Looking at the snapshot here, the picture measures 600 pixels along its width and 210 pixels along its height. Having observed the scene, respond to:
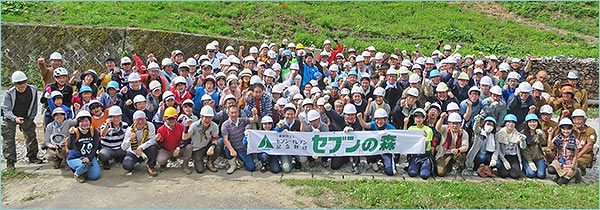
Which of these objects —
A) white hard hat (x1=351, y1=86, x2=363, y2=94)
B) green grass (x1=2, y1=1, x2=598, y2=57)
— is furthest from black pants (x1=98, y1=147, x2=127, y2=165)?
green grass (x1=2, y1=1, x2=598, y2=57)

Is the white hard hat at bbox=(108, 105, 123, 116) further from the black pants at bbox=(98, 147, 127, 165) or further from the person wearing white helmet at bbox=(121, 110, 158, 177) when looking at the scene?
the black pants at bbox=(98, 147, 127, 165)

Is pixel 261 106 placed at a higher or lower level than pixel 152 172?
higher

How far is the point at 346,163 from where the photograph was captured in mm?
8352

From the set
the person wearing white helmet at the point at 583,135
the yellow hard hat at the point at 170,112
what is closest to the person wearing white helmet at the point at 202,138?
the yellow hard hat at the point at 170,112

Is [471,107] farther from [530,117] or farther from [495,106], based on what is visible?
[530,117]

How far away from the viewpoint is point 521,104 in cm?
852

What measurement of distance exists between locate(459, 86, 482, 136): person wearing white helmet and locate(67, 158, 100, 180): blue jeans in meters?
6.30

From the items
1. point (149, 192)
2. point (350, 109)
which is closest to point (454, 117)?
point (350, 109)

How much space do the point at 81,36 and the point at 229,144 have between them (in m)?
9.50

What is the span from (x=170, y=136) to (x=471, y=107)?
530 cm

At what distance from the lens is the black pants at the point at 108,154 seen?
7574 millimetres

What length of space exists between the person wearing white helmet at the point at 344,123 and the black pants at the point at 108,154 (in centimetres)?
354

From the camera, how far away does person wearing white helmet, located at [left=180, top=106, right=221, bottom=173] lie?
25.1ft

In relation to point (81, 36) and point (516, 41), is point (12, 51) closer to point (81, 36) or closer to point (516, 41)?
point (81, 36)
